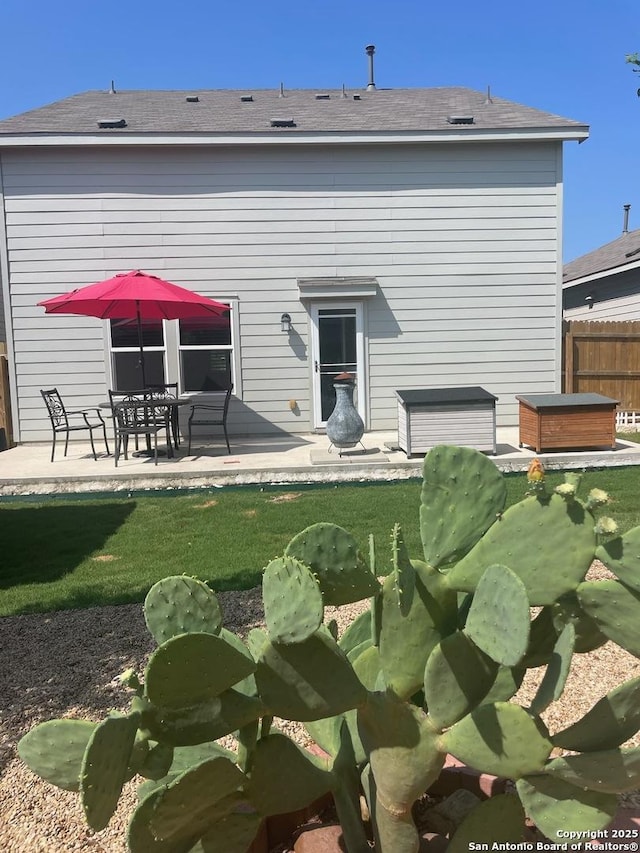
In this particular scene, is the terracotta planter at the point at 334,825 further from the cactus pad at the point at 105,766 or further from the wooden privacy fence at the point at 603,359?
the wooden privacy fence at the point at 603,359

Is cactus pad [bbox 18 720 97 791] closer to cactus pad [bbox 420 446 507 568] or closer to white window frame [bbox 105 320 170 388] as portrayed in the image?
cactus pad [bbox 420 446 507 568]

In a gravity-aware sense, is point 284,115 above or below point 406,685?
above

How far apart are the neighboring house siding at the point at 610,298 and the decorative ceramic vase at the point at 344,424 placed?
9.35m

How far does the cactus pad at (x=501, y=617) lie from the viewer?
1.10 meters

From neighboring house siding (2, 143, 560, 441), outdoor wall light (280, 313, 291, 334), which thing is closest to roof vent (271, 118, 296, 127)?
neighboring house siding (2, 143, 560, 441)

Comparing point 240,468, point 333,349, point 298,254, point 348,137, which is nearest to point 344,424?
point 240,468

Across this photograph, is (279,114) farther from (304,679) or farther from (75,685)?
(304,679)

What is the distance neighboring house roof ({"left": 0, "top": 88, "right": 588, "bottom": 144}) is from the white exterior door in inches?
107

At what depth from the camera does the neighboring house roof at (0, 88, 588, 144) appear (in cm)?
953

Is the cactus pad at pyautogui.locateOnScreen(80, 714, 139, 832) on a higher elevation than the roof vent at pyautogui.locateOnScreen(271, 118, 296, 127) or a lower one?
lower

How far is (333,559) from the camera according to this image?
132cm

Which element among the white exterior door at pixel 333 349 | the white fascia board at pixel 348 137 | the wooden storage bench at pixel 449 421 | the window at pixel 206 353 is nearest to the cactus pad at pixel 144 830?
the wooden storage bench at pixel 449 421

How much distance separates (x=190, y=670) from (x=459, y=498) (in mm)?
703

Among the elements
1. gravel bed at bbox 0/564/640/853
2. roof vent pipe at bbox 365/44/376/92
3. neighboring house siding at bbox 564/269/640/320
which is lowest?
gravel bed at bbox 0/564/640/853
